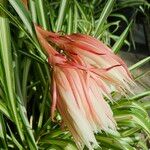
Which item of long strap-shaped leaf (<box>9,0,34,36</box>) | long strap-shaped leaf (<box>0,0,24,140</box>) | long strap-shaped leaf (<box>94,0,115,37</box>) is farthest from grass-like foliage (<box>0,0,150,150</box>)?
long strap-shaped leaf (<box>9,0,34,36</box>)

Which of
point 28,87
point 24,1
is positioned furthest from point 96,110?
point 28,87

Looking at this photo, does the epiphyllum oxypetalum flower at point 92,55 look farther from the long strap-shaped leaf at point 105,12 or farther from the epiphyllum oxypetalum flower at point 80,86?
the long strap-shaped leaf at point 105,12

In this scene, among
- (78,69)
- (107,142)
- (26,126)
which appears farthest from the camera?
(107,142)

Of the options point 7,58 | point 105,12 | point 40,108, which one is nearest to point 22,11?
point 7,58

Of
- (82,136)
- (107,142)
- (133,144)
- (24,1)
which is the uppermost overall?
(24,1)

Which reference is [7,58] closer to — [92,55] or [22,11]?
[22,11]

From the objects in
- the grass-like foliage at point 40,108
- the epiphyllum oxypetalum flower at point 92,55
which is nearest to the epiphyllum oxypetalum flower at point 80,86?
the epiphyllum oxypetalum flower at point 92,55

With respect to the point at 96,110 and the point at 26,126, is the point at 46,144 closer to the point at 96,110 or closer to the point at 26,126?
the point at 26,126

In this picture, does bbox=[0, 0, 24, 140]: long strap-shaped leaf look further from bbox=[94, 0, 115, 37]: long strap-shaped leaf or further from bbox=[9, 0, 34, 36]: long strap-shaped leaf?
bbox=[94, 0, 115, 37]: long strap-shaped leaf
